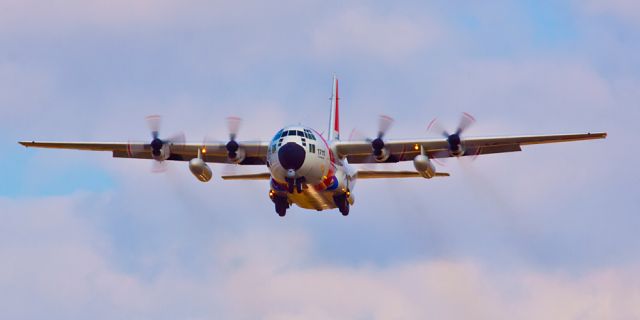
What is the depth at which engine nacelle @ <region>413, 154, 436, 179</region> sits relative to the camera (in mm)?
47719

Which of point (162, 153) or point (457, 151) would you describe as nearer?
point (457, 151)

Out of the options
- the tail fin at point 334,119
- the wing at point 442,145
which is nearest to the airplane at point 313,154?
the wing at point 442,145

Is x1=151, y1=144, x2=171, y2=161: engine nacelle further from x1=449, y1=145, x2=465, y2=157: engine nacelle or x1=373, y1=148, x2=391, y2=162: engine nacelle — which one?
x1=449, y1=145, x2=465, y2=157: engine nacelle

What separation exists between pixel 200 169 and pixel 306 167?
497cm

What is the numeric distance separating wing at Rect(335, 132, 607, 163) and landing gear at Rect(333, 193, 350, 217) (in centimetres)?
189

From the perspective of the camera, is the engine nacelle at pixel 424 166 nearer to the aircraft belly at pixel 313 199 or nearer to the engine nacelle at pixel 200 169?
the aircraft belly at pixel 313 199

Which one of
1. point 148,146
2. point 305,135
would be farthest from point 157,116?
point 305,135

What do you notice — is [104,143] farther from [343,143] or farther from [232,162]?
[343,143]

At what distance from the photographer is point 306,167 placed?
152 feet

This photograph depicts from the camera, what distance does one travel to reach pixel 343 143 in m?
50.2

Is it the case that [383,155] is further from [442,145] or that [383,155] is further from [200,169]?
[200,169]

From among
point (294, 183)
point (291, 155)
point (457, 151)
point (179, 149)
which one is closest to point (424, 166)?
point (457, 151)

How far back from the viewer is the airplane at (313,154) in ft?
153

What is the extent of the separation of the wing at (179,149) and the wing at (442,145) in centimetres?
377
